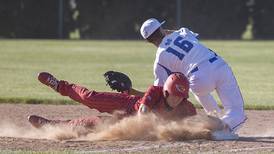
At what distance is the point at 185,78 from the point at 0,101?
228 inches

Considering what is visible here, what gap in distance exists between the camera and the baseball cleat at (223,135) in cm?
951

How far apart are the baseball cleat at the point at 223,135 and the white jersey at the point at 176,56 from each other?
820 mm

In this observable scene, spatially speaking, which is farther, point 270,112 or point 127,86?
point 270,112

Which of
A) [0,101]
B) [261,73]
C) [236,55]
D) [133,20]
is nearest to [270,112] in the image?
[0,101]

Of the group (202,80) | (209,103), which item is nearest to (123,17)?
(209,103)

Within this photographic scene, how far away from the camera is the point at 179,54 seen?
9750 mm

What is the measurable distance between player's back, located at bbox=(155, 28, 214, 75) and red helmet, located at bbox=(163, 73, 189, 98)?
34cm

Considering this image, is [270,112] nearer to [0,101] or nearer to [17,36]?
[0,101]

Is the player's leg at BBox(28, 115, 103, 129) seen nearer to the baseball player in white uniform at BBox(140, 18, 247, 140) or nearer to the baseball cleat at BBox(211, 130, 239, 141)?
the baseball player in white uniform at BBox(140, 18, 247, 140)

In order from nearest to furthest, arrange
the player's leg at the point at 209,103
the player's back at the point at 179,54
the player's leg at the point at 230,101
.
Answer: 1. the player's back at the point at 179,54
2. the player's leg at the point at 230,101
3. the player's leg at the point at 209,103

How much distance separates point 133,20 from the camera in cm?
4025

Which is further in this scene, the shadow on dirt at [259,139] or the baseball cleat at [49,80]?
the baseball cleat at [49,80]

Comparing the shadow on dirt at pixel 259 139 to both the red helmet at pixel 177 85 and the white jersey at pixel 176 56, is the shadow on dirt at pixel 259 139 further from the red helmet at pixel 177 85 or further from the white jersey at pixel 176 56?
the white jersey at pixel 176 56

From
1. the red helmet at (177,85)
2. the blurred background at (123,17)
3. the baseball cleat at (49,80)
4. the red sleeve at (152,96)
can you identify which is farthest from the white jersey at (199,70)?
the blurred background at (123,17)
